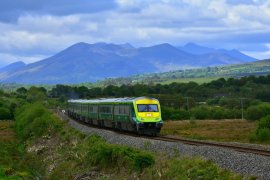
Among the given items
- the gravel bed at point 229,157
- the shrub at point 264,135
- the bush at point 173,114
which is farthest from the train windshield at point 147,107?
the bush at point 173,114

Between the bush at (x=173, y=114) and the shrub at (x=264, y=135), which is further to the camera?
the bush at (x=173, y=114)

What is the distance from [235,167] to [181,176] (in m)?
2.42

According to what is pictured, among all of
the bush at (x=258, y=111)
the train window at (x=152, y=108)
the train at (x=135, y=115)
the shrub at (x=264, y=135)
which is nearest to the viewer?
the shrub at (x=264, y=135)

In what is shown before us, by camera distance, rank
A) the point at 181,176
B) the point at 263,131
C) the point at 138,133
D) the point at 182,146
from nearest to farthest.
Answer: the point at 181,176
the point at 182,146
the point at 263,131
the point at 138,133

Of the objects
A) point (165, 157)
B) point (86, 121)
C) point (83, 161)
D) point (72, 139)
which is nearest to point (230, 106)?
point (86, 121)

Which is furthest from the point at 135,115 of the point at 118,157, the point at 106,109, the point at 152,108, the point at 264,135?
the point at 118,157

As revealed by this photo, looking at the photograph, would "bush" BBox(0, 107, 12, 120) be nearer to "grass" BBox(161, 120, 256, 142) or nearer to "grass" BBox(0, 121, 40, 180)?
"grass" BBox(0, 121, 40, 180)

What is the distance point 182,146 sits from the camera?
30906 millimetres

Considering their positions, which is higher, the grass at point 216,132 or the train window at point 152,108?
the train window at point 152,108

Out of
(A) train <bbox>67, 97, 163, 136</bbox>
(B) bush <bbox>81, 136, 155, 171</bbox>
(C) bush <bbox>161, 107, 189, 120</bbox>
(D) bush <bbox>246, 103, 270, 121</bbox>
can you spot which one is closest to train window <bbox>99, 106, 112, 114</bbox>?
(A) train <bbox>67, 97, 163, 136</bbox>

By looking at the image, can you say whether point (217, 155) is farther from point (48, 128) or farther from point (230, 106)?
point (230, 106)

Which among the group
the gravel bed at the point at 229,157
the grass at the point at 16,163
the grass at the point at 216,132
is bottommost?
the grass at the point at 16,163

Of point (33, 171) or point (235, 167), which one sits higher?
point (235, 167)

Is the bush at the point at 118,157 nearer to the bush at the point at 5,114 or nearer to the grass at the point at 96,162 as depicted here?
the grass at the point at 96,162
